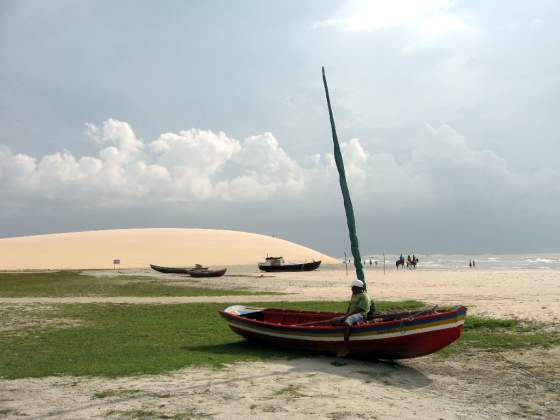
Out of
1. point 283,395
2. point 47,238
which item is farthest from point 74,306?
point 47,238

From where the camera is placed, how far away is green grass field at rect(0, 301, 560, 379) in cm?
1116

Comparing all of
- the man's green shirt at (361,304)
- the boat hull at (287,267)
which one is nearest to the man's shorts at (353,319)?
the man's green shirt at (361,304)

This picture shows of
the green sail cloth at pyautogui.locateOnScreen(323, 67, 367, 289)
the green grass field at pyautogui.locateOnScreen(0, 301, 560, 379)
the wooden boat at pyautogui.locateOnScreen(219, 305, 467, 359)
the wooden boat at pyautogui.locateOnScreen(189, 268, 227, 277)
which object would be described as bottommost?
the green grass field at pyautogui.locateOnScreen(0, 301, 560, 379)

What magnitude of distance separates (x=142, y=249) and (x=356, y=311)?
93619mm

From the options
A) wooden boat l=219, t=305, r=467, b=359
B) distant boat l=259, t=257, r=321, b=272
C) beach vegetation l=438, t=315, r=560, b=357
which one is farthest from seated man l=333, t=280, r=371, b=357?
distant boat l=259, t=257, r=321, b=272

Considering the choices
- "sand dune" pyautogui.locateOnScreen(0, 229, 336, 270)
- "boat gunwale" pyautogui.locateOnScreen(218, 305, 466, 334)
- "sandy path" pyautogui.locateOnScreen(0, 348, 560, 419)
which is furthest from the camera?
"sand dune" pyautogui.locateOnScreen(0, 229, 336, 270)

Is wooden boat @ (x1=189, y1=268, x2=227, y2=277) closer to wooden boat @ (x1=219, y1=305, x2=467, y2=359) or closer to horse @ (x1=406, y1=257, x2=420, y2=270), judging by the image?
horse @ (x1=406, y1=257, x2=420, y2=270)

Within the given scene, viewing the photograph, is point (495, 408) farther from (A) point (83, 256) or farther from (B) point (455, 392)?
(A) point (83, 256)

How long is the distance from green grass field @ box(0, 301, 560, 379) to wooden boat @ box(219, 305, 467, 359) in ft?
1.75

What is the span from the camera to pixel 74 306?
23016 millimetres

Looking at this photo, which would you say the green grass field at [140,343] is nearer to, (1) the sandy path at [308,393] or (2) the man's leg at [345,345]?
(1) the sandy path at [308,393]

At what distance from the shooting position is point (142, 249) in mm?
101250

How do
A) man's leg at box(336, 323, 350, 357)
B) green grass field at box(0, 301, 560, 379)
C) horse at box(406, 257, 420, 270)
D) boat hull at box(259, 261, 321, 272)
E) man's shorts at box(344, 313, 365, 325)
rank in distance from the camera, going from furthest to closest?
horse at box(406, 257, 420, 270) < boat hull at box(259, 261, 321, 272) < man's shorts at box(344, 313, 365, 325) < man's leg at box(336, 323, 350, 357) < green grass field at box(0, 301, 560, 379)

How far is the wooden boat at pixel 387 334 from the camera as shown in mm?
10992
